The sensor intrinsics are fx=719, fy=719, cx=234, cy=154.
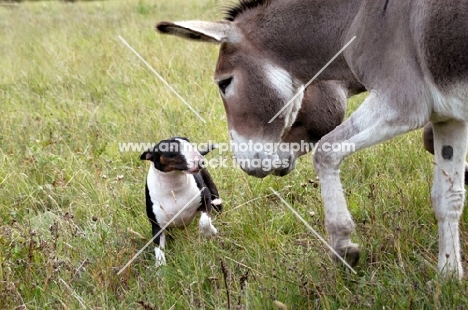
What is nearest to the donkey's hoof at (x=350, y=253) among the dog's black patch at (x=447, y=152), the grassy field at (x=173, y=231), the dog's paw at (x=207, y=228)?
the grassy field at (x=173, y=231)

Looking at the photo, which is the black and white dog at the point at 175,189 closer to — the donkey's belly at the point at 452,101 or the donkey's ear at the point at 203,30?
the donkey's ear at the point at 203,30

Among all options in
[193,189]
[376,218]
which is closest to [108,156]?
[193,189]

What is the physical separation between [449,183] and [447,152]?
0.17 metres

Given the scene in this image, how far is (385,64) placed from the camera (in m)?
3.47

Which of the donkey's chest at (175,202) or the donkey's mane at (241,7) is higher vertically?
the donkey's mane at (241,7)

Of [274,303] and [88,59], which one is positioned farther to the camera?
[88,59]

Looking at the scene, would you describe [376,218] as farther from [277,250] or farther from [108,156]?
[108,156]

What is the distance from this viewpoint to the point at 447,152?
4004mm

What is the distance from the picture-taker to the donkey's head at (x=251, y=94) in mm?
4043

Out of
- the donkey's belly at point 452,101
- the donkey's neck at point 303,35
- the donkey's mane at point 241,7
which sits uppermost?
the donkey's mane at point 241,7

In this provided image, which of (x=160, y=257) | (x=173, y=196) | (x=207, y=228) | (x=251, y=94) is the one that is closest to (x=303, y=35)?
(x=251, y=94)

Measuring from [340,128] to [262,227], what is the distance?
1.07 meters

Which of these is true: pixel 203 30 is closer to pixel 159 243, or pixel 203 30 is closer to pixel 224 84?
pixel 224 84

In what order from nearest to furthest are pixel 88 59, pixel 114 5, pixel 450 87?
pixel 450 87
pixel 88 59
pixel 114 5
